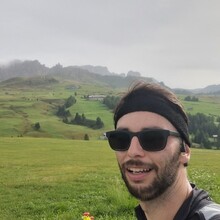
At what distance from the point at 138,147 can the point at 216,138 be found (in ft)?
441

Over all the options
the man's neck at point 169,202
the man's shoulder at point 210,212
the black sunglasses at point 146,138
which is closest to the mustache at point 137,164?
the black sunglasses at point 146,138

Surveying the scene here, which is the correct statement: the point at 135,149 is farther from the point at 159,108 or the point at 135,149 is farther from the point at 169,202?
the point at 169,202

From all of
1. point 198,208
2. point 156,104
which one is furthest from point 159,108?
point 198,208

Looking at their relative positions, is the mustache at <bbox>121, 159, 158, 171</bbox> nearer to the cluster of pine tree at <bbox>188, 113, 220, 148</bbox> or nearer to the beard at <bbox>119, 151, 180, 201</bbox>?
the beard at <bbox>119, 151, 180, 201</bbox>

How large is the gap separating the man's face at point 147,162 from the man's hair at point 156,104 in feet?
0.20

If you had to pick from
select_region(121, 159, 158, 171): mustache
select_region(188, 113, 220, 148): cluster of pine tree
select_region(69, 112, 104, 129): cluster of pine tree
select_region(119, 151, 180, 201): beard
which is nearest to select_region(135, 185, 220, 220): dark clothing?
select_region(119, 151, 180, 201): beard

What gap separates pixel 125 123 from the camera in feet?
12.9

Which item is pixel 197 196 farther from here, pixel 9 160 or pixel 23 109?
pixel 23 109

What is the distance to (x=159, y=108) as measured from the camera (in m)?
3.80

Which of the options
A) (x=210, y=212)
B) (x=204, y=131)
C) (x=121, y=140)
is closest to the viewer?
(x=210, y=212)

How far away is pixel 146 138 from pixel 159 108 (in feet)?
1.14

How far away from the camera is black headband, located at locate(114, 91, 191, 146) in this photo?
3818 mm

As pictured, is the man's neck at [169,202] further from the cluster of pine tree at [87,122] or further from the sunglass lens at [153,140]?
the cluster of pine tree at [87,122]

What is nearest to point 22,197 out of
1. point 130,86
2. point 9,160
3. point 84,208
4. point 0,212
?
point 0,212
